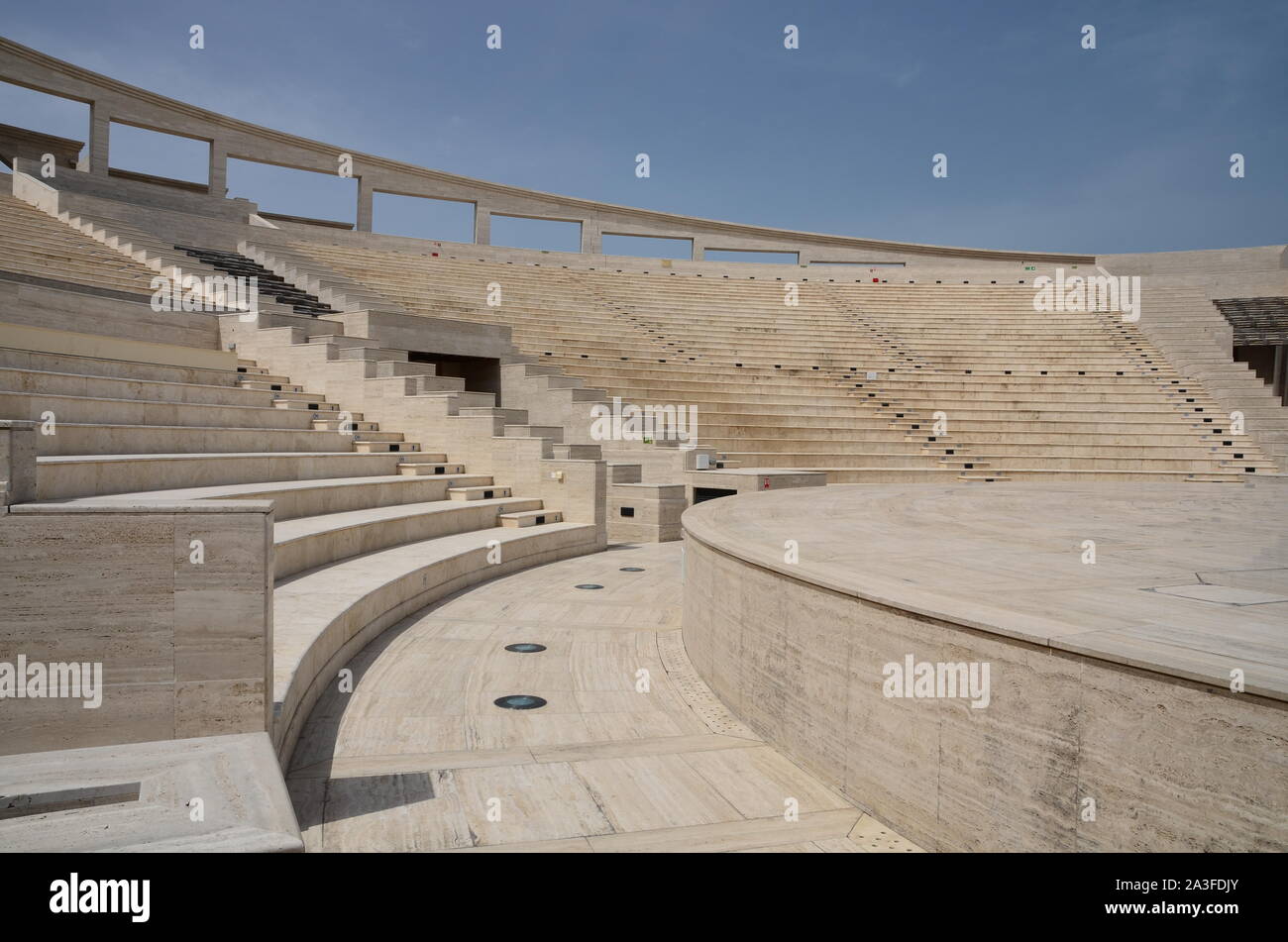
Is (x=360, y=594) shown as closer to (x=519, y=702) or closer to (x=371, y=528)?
(x=519, y=702)

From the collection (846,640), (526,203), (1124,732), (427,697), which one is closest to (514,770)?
(427,697)

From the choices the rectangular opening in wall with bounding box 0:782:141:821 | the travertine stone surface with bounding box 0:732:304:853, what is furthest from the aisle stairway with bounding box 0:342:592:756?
the rectangular opening in wall with bounding box 0:782:141:821

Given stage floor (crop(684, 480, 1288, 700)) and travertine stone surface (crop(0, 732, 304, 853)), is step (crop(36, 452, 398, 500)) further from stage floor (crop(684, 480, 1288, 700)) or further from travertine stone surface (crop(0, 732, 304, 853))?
stage floor (crop(684, 480, 1288, 700))

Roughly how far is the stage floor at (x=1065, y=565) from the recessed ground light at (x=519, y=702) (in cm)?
148

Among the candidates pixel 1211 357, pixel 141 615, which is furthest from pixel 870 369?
pixel 141 615

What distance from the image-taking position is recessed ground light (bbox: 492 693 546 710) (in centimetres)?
474

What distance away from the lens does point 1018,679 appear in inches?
105

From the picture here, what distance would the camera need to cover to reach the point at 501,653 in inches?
231

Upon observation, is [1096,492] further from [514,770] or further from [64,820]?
[64,820]

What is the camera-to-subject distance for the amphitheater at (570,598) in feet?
8.30

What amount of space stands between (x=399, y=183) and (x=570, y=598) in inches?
950

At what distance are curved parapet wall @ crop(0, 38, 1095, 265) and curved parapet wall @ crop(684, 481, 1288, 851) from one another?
24.6 metres

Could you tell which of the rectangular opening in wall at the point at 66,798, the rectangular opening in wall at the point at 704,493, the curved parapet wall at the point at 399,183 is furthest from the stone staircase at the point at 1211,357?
the rectangular opening in wall at the point at 66,798

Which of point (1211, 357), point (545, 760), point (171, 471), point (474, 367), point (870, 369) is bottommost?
point (545, 760)
